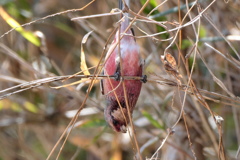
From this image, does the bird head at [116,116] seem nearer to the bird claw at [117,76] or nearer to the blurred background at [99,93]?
the bird claw at [117,76]

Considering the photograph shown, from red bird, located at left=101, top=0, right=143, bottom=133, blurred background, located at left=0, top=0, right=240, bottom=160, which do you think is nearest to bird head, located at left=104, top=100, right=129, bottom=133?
red bird, located at left=101, top=0, right=143, bottom=133

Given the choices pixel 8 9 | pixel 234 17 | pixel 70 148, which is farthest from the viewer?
pixel 70 148

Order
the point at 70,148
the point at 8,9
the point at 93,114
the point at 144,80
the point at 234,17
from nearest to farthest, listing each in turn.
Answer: the point at 144,80 < the point at 234,17 < the point at 8,9 < the point at 93,114 < the point at 70,148

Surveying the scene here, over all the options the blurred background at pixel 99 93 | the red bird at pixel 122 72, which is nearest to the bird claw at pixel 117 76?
the red bird at pixel 122 72

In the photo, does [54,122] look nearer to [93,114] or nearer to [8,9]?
[93,114]

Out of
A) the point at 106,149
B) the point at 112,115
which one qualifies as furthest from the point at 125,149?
the point at 112,115
